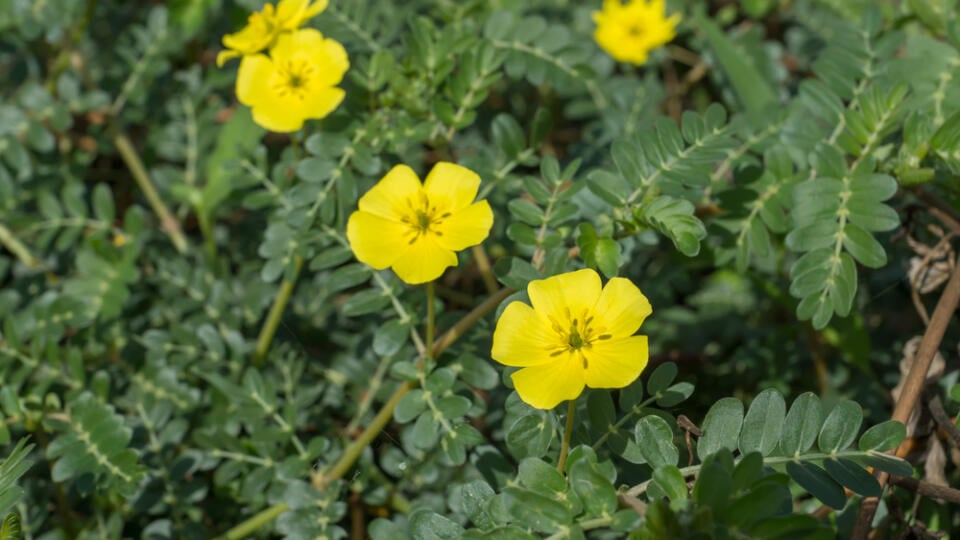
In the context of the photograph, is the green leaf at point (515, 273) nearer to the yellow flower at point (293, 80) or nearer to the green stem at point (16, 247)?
the yellow flower at point (293, 80)

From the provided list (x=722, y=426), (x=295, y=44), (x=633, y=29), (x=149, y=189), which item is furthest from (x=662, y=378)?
(x=149, y=189)

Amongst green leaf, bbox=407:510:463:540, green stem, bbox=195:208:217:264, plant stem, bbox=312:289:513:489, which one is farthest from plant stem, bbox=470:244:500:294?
green stem, bbox=195:208:217:264

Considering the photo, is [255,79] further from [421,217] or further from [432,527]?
[432,527]

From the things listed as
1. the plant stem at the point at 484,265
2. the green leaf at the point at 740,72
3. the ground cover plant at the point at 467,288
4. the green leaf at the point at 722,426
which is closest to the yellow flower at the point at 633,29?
the ground cover plant at the point at 467,288

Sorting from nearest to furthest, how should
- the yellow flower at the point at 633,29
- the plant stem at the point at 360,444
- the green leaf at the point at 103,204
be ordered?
the plant stem at the point at 360,444
the green leaf at the point at 103,204
the yellow flower at the point at 633,29

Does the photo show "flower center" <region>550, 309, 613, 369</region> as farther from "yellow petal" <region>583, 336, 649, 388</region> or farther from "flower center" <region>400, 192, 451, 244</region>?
"flower center" <region>400, 192, 451, 244</region>

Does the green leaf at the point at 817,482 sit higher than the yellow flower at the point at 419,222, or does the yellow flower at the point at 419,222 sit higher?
the yellow flower at the point at 419,222
